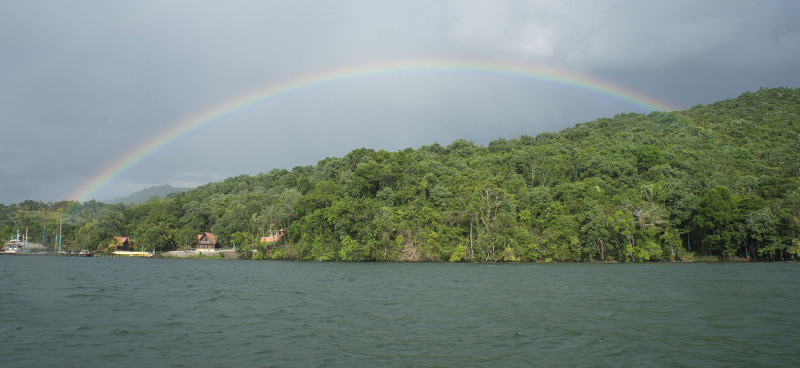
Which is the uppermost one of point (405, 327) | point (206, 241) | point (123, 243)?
point (206, 241)

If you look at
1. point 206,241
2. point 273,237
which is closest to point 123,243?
point 206,241

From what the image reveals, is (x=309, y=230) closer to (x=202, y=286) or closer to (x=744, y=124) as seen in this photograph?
(x=202, y=286)

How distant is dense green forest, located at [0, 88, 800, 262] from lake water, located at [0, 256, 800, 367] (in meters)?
45.4

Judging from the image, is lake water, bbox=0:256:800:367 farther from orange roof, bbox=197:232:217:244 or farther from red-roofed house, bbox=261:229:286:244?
orange roof, bbox=197:232:217:244

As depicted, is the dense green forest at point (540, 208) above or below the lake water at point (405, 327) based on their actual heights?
above

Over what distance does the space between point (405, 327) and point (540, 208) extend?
7023cm

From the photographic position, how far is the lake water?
13.3 metres

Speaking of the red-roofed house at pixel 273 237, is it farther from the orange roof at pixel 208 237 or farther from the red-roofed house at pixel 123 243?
the red-roofed house at pixel 123 243

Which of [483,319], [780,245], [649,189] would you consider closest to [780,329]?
[483,319]

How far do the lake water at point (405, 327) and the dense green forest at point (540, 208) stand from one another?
4536 cm

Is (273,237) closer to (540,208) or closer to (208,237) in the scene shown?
(208,237)

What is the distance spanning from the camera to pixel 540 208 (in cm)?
8338

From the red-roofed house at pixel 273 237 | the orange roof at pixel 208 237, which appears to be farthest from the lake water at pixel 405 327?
the orange roof at pixel 208 237

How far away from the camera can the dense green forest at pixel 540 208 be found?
7238 cm
